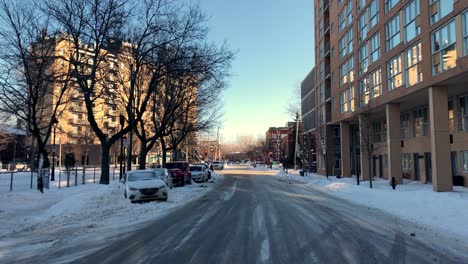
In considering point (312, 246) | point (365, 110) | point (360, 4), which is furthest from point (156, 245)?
point (360, 4)

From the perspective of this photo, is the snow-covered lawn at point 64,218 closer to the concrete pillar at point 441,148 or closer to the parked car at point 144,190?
the parked car at point 144,190

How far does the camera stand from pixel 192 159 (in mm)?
94000

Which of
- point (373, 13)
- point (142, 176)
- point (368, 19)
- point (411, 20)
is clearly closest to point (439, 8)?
point (411, 20)

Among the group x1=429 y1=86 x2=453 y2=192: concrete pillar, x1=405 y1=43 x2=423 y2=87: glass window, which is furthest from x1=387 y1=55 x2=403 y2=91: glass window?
x1=429 y1=86 x2=453 y2=192: concrete pillar

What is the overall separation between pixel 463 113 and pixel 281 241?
846 inches

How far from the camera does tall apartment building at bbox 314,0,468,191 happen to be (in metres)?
22.5

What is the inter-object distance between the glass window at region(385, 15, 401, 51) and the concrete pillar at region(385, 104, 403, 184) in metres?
4.34

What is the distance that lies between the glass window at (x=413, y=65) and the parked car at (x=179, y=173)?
1675 centimetres

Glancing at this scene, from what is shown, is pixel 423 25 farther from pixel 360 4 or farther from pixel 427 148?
pixel 360 4

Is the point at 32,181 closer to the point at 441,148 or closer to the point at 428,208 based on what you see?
the point at 428,208

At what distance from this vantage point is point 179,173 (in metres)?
31.1

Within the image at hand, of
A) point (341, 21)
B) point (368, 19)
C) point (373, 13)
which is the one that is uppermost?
point (341, 21)

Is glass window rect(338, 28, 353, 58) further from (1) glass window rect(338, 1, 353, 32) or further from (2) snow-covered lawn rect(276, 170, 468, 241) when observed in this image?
(2) snow-covered lawn rect(276, 170, 468, 241)

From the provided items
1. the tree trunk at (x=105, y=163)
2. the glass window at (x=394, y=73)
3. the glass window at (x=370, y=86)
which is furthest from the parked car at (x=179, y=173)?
the glass window at (x=394, y=73)
